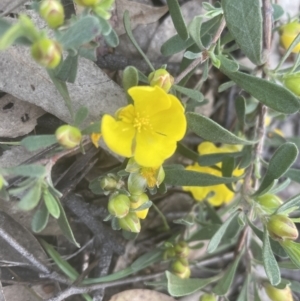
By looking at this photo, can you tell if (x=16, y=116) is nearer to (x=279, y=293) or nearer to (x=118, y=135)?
(x=118, y=135)

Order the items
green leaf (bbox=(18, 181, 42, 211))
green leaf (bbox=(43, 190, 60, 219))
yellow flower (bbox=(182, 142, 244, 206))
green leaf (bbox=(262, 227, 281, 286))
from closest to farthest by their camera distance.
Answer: green leaf (bbox=(18, 181, 42, 211)) < green leaf (bbox=(43, 190, 60, 219)) < green leaf (bbox=(262, 227, 281, 286)) < yellow flower (bbox=(182, 142, 244, 206))

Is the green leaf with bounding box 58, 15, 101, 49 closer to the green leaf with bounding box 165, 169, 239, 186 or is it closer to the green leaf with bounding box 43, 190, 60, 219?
the green leaf with bounding box 43, 190, 60, 219

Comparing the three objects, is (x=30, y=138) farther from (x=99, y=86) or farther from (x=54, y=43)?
(x=99, y=86)

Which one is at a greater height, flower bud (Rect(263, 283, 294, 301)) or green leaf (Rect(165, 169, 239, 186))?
green leaf (Rect(165, 169, 239, 186))

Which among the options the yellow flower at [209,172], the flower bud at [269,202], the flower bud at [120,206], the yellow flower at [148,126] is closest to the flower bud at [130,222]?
the flower bud at [120,206]

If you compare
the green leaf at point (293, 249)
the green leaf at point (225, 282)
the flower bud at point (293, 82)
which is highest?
the flower bud at point (293, 82)

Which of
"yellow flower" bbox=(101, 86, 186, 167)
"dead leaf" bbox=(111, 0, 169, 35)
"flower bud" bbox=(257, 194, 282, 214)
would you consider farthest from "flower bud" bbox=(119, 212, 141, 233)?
"dead leaf" bbox=(111, 0, 169, 35)

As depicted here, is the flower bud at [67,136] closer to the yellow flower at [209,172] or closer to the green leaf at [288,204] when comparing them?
the green leaf at [288,204]
